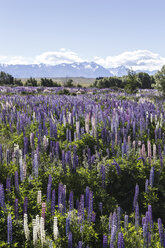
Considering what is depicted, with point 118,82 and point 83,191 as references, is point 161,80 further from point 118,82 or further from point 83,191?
point 118,82

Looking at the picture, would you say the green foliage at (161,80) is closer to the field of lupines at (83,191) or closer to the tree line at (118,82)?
the tree line at (118,82)

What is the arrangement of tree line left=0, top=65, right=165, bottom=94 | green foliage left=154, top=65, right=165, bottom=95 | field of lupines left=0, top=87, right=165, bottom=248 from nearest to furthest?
1. field of lupines left=0, top=87, right=165, bottom=248
2. green foliage left=154, top=65, right=165, bottom=95
3. tree line left=0, top=65, right=165, bottom=94

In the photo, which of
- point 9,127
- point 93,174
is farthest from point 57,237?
point 9,127

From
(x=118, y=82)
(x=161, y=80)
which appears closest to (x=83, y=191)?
(x=161, y=80)

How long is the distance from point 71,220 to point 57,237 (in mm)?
340

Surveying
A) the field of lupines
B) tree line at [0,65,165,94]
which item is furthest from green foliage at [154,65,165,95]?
the field of lupines

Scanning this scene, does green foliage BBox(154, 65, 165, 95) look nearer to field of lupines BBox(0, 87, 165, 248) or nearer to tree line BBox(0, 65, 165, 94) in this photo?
tree line BBox(0, 65, 165, 94)

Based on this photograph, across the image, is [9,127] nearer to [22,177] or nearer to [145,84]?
[22,177]

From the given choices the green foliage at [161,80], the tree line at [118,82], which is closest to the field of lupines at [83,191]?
the green foliage at [161,80]

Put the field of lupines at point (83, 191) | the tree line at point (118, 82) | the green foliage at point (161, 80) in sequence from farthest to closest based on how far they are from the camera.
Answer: the tree line at point (118, 82) → the green foliage at point (161, 80) → the field of lupines at point (83, 191)

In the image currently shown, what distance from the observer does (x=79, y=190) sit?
14.3 feet

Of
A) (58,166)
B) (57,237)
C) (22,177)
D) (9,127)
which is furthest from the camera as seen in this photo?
(9,127)

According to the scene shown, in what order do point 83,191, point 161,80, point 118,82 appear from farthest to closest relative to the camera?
point 118,82 < point 161,80 < point 83,191

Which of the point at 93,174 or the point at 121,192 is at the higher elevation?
the point at 93,174
